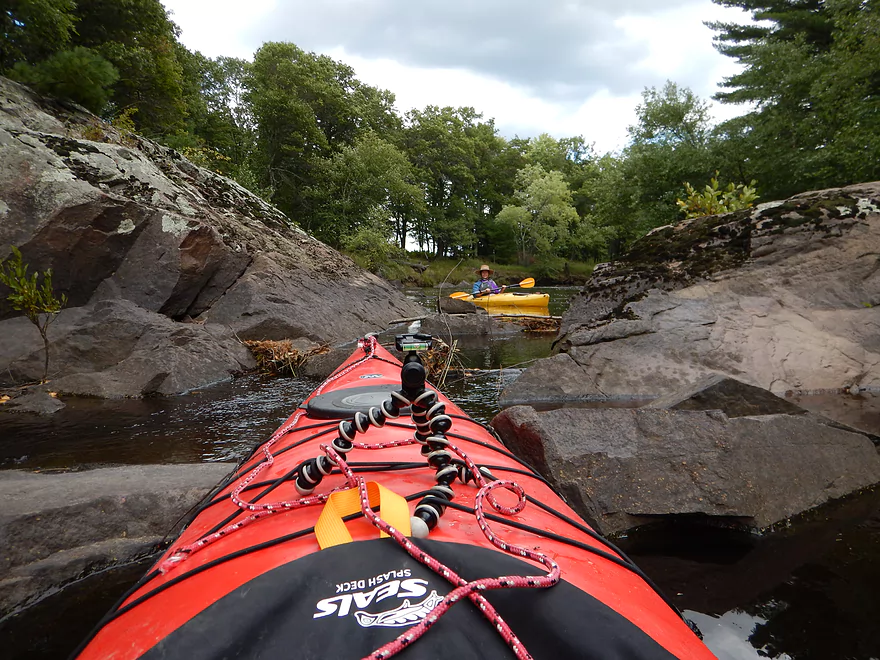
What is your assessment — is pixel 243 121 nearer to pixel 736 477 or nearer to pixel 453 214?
pixel 453 214

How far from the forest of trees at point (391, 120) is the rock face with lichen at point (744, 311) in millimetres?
7928

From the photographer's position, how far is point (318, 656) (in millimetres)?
761

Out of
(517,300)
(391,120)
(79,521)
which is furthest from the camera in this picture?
(391,120)

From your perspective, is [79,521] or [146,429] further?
[146,429]

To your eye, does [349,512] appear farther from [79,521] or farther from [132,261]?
[132,261]

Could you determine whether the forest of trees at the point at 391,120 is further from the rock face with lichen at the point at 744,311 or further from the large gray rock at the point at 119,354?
the rock face with lichen at the point at 744,311

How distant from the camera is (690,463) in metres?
2.59

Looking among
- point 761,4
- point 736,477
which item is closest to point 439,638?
point 736,477

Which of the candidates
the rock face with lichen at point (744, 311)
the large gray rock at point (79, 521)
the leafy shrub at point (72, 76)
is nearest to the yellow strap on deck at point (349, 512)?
the large gray rock at point (79, 521)

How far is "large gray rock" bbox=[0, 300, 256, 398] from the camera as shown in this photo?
531cm

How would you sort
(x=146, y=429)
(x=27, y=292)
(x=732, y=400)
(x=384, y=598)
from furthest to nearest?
(x=27, y=292) → (x=146, y=429) → (x=732, y=400) → (x=384, y=598)

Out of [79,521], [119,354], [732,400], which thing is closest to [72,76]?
[119,354]

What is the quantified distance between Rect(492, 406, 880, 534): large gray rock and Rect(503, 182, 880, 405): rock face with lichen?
2.18 metres

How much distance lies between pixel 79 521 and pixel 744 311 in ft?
20.5
